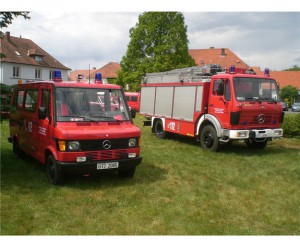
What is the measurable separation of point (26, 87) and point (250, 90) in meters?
6.48

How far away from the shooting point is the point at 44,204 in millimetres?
5836

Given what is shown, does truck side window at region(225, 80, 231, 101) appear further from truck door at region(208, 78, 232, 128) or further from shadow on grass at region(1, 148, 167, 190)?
shadow on grass at region(1, 148, 167, 190)

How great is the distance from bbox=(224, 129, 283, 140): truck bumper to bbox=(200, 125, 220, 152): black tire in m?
0.54

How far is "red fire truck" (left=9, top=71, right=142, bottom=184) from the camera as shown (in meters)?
6.43

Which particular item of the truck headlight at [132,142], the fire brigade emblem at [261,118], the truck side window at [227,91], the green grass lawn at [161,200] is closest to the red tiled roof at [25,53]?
the truck side window at [227,91]

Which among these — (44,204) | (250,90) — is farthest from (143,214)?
(250,90)

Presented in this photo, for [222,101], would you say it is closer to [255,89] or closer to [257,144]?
[255,89]

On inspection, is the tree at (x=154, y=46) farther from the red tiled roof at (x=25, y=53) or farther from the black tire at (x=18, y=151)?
the black tire at (x=18, y=151)

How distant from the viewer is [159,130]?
14.6m

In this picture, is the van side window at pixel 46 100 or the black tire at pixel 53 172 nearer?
the black tire at pixel 53 172

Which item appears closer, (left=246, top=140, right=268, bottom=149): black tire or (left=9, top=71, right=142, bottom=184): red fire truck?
(left=9, top=71, right=142, bottom=184): red fire truck

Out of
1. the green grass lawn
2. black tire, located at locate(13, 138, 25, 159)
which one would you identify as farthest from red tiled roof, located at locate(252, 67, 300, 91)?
black tire, located at locate(13, 138, 25, 159)

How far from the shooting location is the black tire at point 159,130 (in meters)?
14.2

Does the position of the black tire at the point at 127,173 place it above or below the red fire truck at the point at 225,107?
below
